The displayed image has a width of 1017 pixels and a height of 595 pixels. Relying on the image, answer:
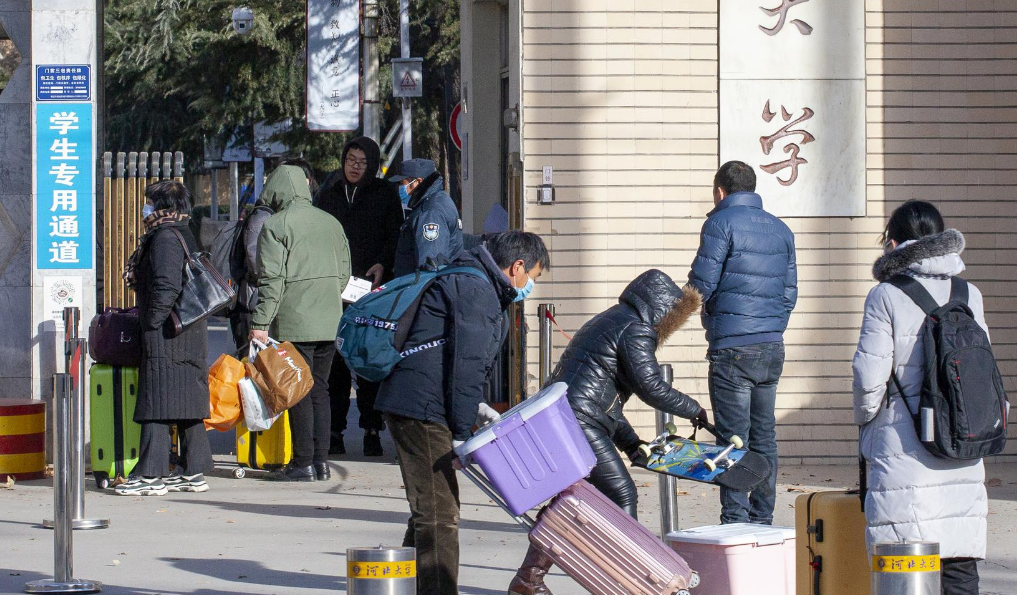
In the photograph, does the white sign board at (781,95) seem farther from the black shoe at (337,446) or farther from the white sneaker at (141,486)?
the white sneaker at (141,486)

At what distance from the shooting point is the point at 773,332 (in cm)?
735

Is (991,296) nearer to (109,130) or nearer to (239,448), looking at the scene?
(239,448)

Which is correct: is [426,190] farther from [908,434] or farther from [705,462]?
[908,434]

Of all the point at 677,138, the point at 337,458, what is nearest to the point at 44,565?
the point at 337,458

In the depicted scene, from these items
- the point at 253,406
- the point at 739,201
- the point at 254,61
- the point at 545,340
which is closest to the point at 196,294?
the point at 253,406

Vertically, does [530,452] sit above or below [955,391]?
below

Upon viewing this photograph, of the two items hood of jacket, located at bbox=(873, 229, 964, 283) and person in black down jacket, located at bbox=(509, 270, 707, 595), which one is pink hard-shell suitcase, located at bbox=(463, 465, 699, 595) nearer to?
person in black down jacket, located at bbox=(509, 270, 707, 595)

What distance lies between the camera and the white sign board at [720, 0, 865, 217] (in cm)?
969

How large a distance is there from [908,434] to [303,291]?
5119mm

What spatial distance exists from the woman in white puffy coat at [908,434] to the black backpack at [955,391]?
6cm

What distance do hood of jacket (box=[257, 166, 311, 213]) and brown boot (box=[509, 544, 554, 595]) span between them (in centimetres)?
435

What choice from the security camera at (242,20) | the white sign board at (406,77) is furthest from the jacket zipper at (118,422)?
the security camera at (242,20)

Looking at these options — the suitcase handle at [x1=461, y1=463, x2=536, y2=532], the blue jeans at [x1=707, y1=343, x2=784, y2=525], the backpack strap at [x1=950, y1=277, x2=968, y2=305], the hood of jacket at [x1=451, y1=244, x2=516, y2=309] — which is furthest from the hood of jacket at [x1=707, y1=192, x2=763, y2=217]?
the suitcase handle at [x1=461, y1=463, x2=536, y2=532]

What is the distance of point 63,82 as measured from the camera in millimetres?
9617
